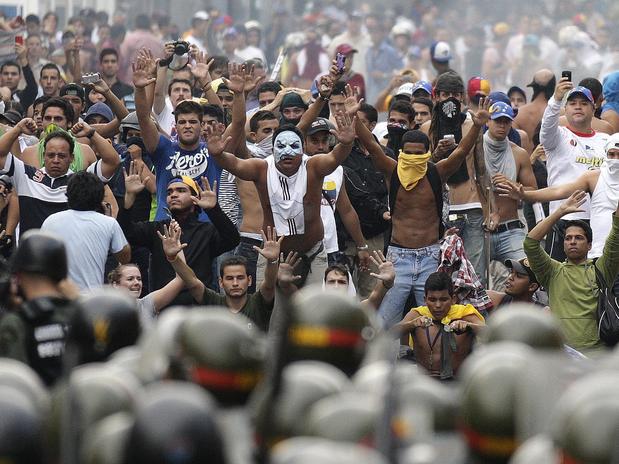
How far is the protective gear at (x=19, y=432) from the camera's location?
4.54 metres

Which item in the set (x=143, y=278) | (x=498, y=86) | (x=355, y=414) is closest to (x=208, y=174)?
(x=143, y=278)

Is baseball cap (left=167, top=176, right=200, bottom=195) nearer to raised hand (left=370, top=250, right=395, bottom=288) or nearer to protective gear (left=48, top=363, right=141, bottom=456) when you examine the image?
raised hand (left=370, top=250, right=395, bottom=288)

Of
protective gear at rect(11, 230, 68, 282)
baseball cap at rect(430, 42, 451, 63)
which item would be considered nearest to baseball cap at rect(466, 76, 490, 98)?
baseball cap at rect(430, 42, 451, 63)

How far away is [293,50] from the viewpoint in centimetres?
2245

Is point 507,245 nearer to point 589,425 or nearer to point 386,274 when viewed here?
point 386,274

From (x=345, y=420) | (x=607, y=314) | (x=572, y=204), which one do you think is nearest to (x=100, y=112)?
(x=572, y=204)

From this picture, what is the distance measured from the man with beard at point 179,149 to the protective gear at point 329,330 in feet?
18.4

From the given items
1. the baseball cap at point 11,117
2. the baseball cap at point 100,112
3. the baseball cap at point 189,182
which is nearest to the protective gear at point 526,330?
the baseball cap at point 189,182

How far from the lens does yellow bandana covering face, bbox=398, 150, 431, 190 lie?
1150cm

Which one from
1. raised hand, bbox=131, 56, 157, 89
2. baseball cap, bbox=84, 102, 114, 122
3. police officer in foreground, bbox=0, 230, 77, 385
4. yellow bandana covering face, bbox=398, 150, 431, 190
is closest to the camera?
police officer in foreground, bbox=0, 230, 77, 385

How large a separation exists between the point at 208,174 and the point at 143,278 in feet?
2.82

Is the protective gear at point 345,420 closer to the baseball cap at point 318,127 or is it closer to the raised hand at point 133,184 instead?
the raised hand at point 133,184

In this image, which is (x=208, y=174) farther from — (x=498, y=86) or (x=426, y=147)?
(x=498, y=86)

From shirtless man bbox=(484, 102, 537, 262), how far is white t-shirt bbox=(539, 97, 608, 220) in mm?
299
